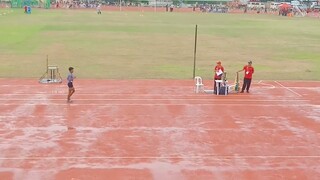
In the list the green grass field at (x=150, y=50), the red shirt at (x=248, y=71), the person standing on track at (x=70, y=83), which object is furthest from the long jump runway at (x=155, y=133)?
the green grass field at (x=150, y=50)

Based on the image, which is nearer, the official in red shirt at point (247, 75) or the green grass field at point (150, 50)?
the official in red shirt at point (247, 75)

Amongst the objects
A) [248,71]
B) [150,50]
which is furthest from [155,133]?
[150,50]

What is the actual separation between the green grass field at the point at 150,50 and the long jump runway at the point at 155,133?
438 centimetres

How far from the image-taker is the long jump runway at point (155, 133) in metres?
13.1

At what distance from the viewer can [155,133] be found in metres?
16.6

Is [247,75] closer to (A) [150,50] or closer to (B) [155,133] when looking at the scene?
(B) [155,133]

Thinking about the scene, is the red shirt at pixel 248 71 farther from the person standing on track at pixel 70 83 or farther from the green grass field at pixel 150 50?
the person standing on track at pixel 70 83

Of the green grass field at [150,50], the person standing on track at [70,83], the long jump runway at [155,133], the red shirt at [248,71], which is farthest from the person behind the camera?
the green grass field at [150,50]

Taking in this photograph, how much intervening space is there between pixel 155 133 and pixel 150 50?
22389 mm

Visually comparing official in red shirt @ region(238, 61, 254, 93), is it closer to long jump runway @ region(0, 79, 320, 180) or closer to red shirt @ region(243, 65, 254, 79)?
red shirt @ region(243, 65, 254, 79)

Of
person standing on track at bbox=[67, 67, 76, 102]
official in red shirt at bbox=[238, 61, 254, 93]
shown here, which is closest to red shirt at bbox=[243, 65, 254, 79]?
official in red shirt at bbox=[238, 61, 254, 93]

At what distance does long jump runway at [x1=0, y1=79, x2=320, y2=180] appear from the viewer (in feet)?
43.1

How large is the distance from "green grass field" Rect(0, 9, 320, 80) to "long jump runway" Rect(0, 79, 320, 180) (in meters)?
4.38

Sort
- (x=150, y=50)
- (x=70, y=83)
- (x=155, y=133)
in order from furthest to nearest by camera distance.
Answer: (x=150, y=50), (x=70, y=83), (x=155, y=133)
